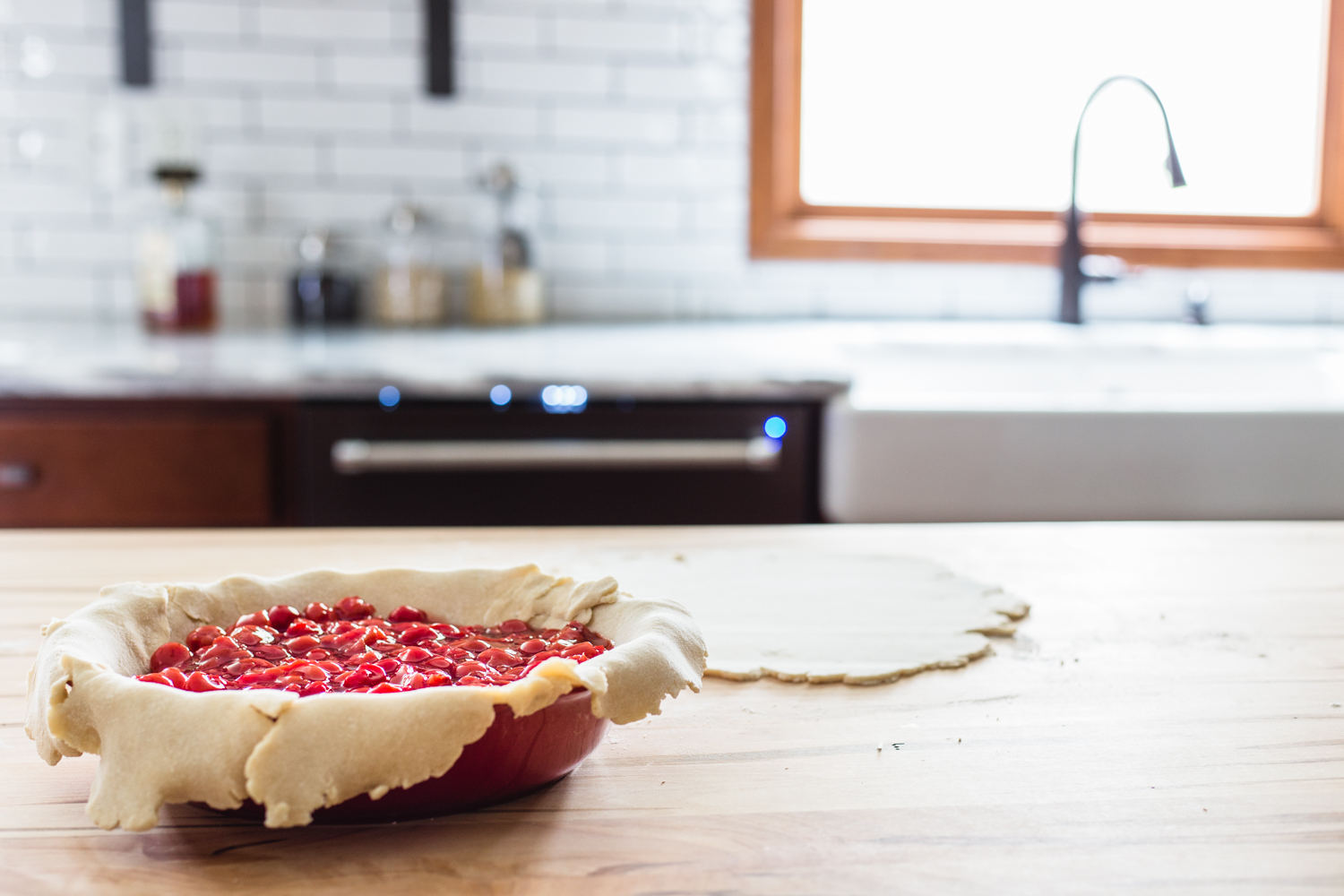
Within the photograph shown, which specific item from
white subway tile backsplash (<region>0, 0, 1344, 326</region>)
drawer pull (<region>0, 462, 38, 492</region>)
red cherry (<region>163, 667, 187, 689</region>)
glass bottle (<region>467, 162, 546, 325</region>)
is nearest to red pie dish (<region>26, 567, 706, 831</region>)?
red cherry (<region>163, 667, 187, 689</region>)

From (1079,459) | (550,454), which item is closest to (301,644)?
(550,454)

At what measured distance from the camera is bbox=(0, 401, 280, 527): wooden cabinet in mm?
1735

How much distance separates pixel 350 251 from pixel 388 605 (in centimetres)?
A: 190

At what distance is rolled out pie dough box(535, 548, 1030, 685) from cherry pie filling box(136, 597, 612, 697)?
173 mm

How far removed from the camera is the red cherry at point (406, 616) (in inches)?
27.9

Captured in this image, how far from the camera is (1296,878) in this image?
52cm

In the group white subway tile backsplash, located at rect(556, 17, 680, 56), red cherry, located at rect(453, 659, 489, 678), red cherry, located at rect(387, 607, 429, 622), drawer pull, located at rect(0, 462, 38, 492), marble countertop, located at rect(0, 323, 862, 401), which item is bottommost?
drawer pull, located at rect(0, 462, 38, 492)

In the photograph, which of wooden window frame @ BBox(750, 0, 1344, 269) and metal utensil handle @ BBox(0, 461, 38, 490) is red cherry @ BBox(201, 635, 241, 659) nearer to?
metal utensil handle @ BBox(0, 461, 38, 490)

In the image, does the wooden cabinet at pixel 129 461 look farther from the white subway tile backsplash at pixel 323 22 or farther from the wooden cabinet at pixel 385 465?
the white subway tile backsplash at pixel 323 22

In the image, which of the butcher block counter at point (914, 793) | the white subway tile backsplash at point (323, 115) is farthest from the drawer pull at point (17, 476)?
the white subway tile backsplash at point (323, 115)

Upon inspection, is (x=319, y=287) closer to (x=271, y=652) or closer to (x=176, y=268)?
(x=176, y=268)

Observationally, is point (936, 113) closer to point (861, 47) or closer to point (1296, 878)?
point (861, 47)

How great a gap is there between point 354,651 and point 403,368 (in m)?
1.17

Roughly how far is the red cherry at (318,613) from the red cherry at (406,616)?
0.11 feet
